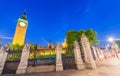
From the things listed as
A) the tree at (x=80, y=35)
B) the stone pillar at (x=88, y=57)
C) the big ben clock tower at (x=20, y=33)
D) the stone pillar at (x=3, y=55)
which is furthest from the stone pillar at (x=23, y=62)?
the big ben clock tower at (x=20, y=33)

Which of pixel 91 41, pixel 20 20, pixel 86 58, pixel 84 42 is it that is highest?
pixel 20 20

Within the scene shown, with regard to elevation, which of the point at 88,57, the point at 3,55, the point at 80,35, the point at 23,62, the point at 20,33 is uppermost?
the point at 20,33

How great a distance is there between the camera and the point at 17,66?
42.6ft

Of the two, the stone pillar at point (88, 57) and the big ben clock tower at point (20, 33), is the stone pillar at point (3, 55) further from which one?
the big ben clock tower at point (20, 33)

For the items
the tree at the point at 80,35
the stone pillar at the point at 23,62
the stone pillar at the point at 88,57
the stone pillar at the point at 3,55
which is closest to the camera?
the stone pillar at the point at 23,62

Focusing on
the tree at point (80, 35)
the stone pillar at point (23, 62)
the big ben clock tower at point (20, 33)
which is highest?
the big ben clock tower at point (20, 33)

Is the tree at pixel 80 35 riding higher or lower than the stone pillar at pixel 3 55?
higher

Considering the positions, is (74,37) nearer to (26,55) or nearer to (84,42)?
(84,42)

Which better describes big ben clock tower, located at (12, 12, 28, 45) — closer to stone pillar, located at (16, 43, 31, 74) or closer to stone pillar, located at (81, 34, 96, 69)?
stone pillar, located at (16, 43, 31, 74)

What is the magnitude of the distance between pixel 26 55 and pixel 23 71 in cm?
207

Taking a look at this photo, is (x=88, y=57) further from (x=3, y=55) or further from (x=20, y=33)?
(x=20, y=33)

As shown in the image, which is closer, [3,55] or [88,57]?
[3,55]

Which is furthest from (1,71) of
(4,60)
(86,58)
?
(86,58)

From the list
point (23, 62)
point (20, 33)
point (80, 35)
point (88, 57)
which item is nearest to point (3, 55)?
point (23, 62)
